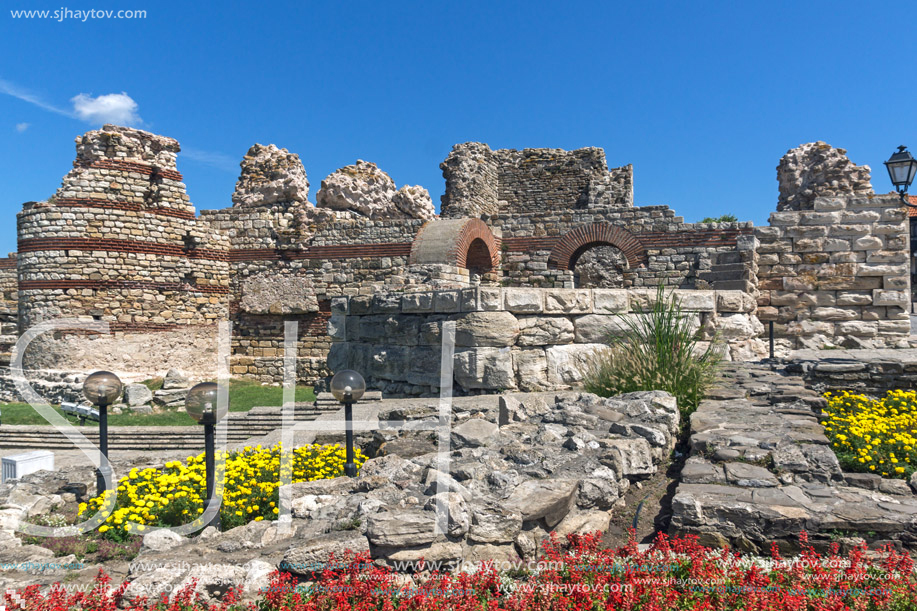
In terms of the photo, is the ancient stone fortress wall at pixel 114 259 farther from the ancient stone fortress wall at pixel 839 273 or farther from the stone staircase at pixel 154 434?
the ancient stone fortress wall at pixel 839 273

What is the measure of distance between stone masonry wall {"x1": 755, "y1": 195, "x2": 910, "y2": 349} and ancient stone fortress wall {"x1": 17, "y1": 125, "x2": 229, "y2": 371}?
42.2ft

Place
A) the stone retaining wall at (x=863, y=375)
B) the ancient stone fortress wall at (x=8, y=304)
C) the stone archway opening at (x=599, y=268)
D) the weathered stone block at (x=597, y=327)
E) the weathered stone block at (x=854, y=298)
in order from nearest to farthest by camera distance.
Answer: the weathered stone block at (x=597, y=327) < the stone retaining wall at (x=863, y=375) < the weathered stone block at (x=854, y=298) < the ancient stone fortress wall at (x=8, y=304) < the stone archway opening at (x=599, y=268)

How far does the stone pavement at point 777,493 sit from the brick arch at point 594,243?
8262mm

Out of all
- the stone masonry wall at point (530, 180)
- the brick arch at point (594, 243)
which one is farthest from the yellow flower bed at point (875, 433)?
the stone masonry wall at point (530, 180)

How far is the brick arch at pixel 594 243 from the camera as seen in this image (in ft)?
39.7

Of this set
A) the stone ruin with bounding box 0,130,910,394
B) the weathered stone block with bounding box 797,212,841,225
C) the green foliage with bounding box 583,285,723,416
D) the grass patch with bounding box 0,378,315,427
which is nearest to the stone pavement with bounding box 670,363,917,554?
the green foliage with bounding box 583,285,723,416

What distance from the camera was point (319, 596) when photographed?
7.16 ft

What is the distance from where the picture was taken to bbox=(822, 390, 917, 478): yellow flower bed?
12.0 feet

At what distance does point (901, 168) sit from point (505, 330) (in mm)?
5665

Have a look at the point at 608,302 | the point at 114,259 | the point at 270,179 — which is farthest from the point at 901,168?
Answer: the point at 114,259

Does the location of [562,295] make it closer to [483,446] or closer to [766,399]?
[766,399]

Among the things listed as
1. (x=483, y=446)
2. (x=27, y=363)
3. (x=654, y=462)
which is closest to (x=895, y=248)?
(x=654, y=462)

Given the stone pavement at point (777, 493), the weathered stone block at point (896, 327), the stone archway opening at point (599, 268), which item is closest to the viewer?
the stone pavement at point (777, 493)

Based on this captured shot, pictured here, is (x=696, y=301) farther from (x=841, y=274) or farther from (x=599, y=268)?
(x=599, y=268)
